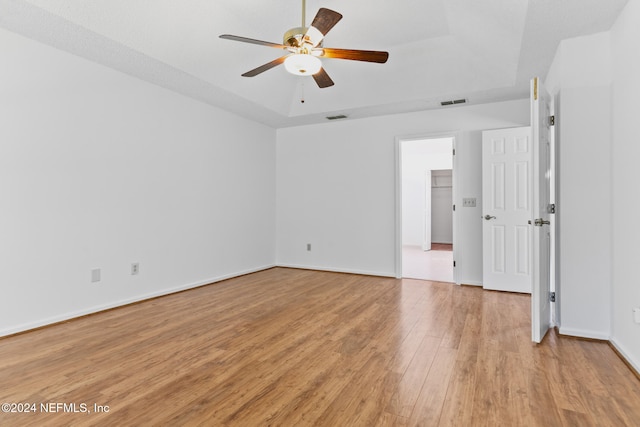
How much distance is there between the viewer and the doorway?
802 cm

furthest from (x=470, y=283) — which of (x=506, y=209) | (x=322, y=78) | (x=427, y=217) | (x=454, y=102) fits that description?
(x=427, y=217)

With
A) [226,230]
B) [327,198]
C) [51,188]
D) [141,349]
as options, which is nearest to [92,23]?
[51,188]

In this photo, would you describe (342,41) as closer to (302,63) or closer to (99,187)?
(302,63)

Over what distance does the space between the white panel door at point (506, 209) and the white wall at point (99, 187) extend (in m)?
3.55

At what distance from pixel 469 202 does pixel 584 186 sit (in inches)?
73.7

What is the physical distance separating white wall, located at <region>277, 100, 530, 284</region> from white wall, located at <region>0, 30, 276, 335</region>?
117 cm

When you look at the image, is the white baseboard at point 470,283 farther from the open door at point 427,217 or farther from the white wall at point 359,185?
the open door at point 427,217

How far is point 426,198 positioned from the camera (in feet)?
29.1

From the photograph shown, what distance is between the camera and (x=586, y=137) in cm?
274

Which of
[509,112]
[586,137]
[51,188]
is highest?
[509,112]

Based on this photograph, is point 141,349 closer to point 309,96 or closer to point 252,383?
point 252,383

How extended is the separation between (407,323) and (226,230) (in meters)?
3.01

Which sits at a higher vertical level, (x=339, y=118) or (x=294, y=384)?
(x=339, y=118)

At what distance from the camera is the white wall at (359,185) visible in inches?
181
